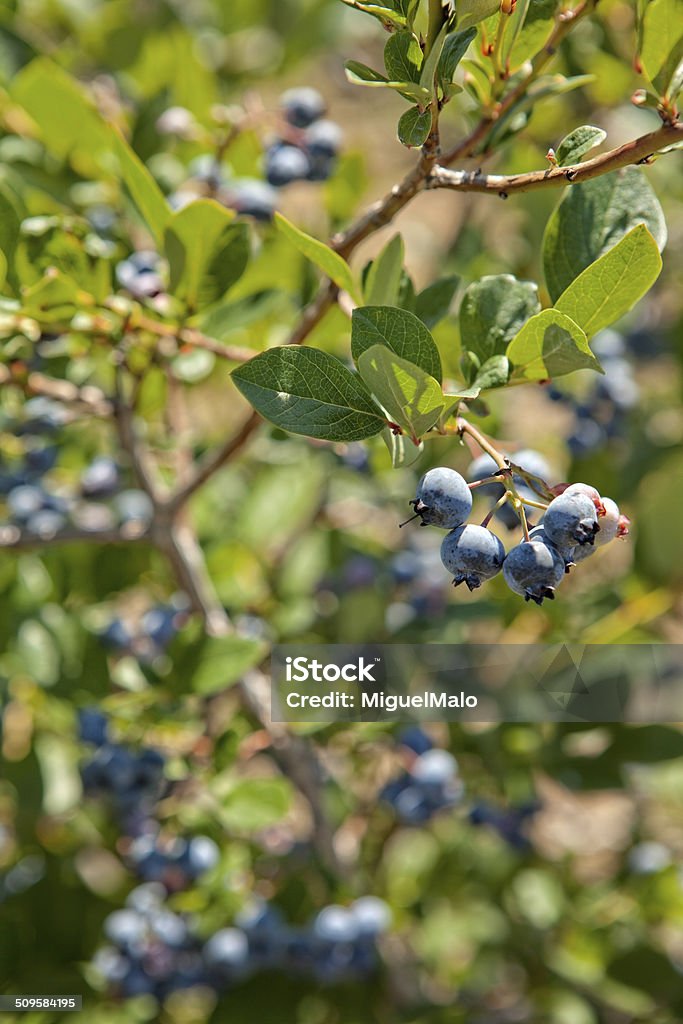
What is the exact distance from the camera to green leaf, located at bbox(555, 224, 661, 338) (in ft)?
2.07

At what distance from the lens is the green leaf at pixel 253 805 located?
1.23 meters

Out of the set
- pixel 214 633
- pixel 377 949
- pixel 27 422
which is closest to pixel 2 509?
pixel 27 422

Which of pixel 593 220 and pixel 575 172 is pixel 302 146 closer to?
pixel 593 220

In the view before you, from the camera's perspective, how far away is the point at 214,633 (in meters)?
1.25

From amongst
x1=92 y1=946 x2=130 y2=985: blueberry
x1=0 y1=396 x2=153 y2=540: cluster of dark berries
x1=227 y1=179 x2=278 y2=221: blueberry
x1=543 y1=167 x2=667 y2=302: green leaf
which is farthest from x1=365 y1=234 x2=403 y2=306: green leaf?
x1=92 y1=946 x2=130 y2=985: blueberry

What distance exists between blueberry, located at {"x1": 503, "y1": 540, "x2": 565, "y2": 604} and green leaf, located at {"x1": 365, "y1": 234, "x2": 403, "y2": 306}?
0.26m

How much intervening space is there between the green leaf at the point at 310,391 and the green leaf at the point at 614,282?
152 mm

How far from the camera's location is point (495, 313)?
0.74 m

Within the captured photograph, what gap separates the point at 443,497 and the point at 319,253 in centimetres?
20

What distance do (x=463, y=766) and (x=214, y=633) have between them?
606 mm

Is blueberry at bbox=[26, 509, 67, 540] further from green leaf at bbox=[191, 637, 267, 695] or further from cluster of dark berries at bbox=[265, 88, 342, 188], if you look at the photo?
cluster of dark berries at bbox=[265, 88, 342, 188]

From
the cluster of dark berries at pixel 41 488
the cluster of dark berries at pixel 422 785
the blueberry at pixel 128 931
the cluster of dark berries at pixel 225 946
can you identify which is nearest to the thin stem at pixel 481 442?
the cluster of dark berries at pixel 41 488

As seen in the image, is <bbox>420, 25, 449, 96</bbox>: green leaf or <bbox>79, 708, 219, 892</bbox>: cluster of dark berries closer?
<bbox>420, 25, 449, 96</bbox>: green leaf

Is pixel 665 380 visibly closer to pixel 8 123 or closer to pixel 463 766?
pixel 463 766
